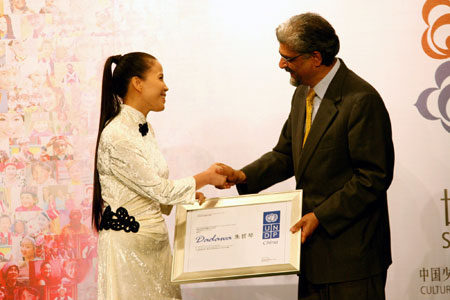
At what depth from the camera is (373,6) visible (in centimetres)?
379

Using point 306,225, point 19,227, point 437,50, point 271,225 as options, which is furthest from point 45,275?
point 437,50

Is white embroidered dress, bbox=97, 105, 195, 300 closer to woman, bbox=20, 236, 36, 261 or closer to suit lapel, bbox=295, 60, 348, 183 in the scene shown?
suit lapel, bbox=295, 60, 348, 183

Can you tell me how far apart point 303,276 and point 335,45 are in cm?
107

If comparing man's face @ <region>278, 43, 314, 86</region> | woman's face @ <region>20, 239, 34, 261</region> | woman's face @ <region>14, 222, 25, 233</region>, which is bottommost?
woman's face @ <region>20, 239, 34, 261</region>

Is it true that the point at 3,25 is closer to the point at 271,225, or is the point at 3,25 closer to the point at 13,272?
the point at 13,272

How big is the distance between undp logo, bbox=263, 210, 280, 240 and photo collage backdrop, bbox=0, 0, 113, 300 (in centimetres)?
158

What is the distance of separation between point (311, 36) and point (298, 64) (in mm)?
143

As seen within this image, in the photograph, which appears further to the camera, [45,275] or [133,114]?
[45,275]

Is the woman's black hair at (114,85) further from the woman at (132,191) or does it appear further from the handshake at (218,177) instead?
the handshake at (218,177)

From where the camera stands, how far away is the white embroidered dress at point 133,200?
2.66 metres

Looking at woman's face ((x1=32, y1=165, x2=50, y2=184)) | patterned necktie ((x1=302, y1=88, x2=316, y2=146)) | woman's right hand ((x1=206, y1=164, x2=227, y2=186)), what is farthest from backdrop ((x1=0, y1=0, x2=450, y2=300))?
patterned necktie ((x1=302, y1=88, x2=316, y2=146))

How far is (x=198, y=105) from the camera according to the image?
3.88 m

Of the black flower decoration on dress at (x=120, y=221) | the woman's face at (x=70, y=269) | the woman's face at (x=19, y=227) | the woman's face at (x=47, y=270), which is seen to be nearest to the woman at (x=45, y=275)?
the woman's face at (x=47, y=270)

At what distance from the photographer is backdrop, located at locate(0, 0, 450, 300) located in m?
3.78
